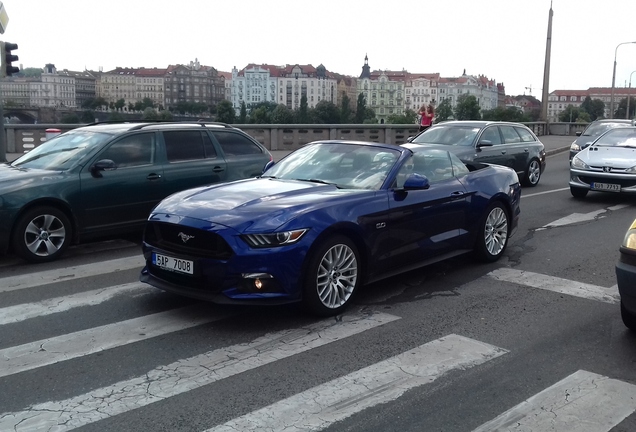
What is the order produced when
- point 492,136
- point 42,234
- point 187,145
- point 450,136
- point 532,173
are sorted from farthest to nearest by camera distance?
point 532,173, point 492,136, point 450,136, point 187,145, point 42,234

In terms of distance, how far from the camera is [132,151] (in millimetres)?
9219

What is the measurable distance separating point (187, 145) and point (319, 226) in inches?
183

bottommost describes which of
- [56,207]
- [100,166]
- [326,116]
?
[56,207]

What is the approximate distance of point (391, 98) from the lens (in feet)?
393

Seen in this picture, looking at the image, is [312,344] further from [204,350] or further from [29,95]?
[29,95]

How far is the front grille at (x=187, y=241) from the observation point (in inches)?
219

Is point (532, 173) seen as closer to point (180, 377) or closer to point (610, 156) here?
point (610, 156)

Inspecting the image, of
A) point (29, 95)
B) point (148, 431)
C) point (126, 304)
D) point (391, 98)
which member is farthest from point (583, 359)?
point (391, 98)

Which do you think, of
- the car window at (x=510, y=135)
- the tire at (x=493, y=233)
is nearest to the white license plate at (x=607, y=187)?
the car window at (x=510, y=135)

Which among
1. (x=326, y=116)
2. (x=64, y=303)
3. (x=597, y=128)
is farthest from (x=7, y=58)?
(x=326, y=116)

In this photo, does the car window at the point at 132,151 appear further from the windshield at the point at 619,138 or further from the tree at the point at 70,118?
the windshield at the point at 619,138

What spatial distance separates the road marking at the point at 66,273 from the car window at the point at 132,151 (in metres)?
1.44

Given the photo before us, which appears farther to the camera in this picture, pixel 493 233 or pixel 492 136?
pixel 492 136

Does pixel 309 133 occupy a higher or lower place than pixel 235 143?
lower
